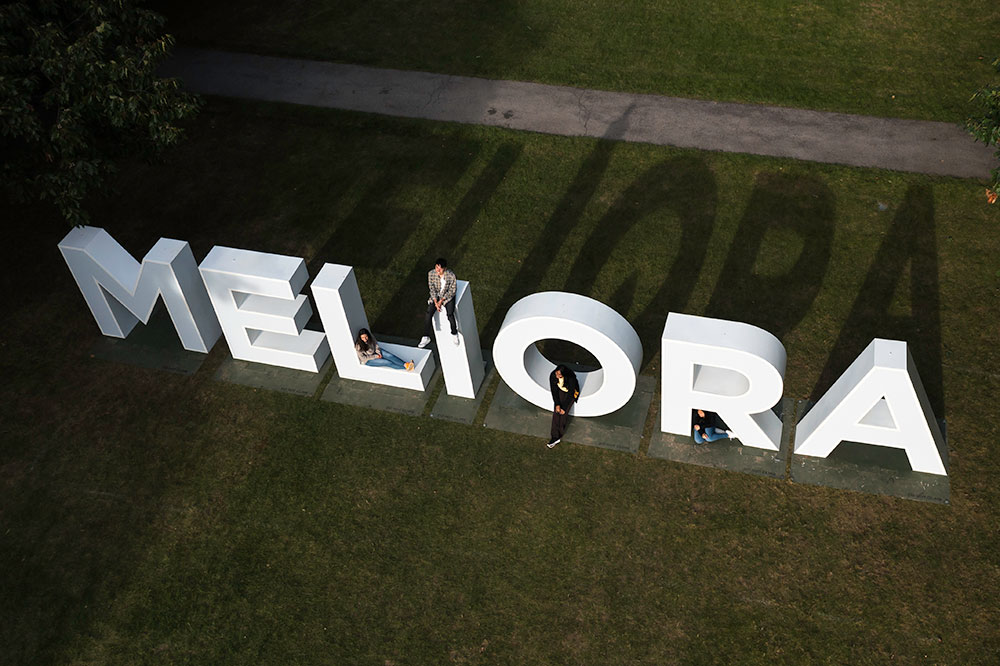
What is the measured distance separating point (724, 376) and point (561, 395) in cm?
245

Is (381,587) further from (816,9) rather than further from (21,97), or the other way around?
(816,9)

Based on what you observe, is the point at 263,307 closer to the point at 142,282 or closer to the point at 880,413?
the point at 142,282

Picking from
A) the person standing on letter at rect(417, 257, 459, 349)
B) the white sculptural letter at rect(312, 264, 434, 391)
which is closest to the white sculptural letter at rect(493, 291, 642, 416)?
the person standing on letter at rect(417, 257, 459, 349)

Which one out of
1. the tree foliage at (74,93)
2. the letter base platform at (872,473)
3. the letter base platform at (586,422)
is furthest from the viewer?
the letter base platform at (586,422)

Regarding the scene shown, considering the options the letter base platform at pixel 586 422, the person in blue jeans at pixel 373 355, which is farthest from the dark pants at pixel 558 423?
the person in blue jeans at pixel 373 355

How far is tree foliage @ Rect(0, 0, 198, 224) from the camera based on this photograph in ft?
42.3

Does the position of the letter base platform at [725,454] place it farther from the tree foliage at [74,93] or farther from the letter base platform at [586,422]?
the tree foliage at [74,93]

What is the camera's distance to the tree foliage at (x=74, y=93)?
1290cm

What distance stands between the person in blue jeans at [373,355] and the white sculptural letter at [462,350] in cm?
72

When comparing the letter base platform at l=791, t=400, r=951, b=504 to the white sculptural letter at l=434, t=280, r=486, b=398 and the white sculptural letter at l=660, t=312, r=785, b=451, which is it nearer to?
the white sculptural letter at l=660, t=312, r=785, b=451

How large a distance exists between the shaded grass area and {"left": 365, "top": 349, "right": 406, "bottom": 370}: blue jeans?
9491mm

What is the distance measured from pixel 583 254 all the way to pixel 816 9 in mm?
10876

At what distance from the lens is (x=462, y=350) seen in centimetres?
1338

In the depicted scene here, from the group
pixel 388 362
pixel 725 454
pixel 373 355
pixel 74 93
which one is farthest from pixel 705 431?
pixel 74 93
